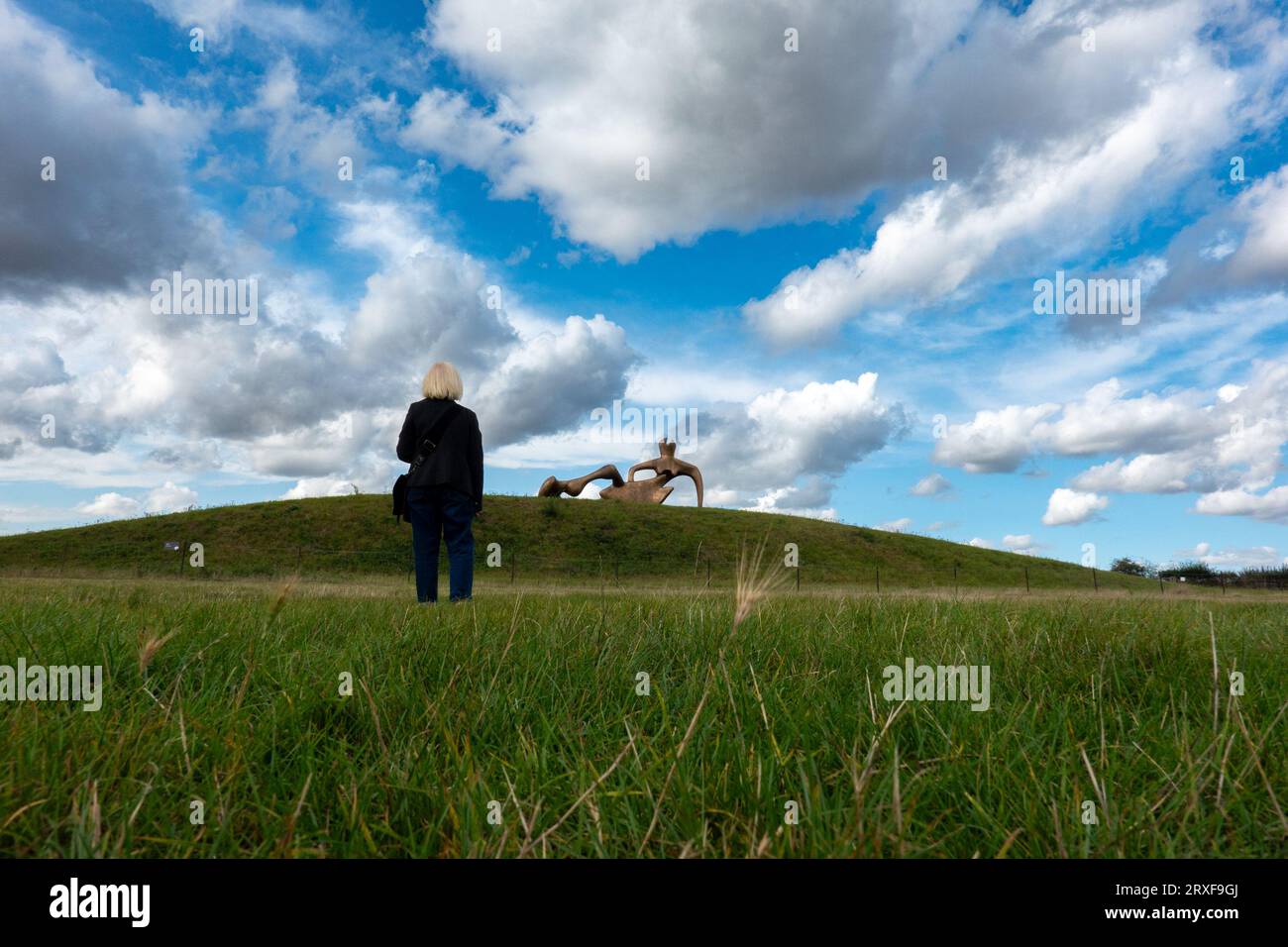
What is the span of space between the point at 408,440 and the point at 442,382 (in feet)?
2.59

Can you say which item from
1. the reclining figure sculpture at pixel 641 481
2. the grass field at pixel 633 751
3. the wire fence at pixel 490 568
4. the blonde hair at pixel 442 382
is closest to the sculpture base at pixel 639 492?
the reclining figure sculpture at pixel 641 481

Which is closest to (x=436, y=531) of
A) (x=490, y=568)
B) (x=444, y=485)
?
(x=444, y=485)

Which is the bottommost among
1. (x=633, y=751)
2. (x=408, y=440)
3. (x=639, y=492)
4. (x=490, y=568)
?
(x=490, y=568)

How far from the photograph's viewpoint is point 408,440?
830cm

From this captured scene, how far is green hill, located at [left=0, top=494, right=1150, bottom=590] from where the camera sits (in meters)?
31.3

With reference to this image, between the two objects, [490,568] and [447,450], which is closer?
[447,450]

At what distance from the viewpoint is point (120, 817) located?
172cm

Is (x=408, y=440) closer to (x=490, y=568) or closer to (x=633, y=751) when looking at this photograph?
(x=633, y=751)

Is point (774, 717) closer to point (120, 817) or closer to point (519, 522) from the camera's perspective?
point (120, 817)

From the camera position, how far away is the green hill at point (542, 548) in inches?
1232

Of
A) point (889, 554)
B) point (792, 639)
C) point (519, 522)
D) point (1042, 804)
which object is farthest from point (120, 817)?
point (889, 554)

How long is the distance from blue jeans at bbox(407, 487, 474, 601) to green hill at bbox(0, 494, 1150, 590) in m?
19.7

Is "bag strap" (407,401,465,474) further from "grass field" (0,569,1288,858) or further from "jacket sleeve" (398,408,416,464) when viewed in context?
"grass field" (0,569,1288,858)
